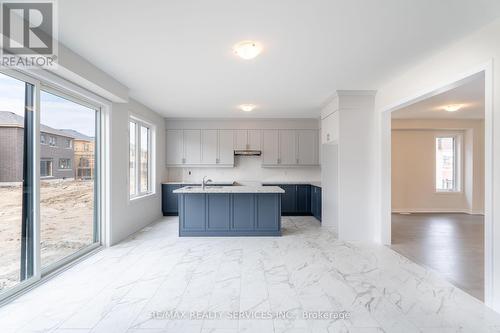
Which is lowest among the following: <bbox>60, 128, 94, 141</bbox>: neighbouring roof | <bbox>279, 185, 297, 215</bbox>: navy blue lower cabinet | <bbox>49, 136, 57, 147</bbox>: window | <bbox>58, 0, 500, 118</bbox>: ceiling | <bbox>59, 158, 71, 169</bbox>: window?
<bbox>279, 185, 297, 215</bbox>: navy blue lower cabinet

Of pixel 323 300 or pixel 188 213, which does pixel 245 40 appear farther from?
pixel 188 213

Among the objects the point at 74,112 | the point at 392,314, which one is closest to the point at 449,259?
the point at 392,314

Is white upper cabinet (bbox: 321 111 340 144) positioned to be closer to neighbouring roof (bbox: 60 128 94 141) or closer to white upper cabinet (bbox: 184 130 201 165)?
white upper cabinet (bbox: 184 130 201 165)

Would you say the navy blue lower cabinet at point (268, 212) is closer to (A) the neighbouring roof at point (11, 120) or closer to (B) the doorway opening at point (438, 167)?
(B) the doorway opening at point (438, 167)

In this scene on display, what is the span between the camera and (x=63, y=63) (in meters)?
2.65

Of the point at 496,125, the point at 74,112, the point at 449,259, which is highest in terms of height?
the point at 74,112

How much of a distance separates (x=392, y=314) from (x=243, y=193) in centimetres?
297

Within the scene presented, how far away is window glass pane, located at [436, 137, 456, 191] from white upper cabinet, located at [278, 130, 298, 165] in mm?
4298

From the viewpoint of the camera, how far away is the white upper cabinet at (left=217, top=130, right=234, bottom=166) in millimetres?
6766

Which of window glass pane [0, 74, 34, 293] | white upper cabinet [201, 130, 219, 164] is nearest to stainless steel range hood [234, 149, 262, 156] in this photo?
white upper cabinet [201, 130, 219, 164]

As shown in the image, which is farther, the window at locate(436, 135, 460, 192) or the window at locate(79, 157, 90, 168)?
the window at locate(436, 135, 460, 192)

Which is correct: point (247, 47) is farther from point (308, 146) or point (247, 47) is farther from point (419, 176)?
point (419, 176)

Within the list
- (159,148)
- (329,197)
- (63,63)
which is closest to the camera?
(63,63)

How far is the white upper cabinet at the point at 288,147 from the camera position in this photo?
6773 mm
